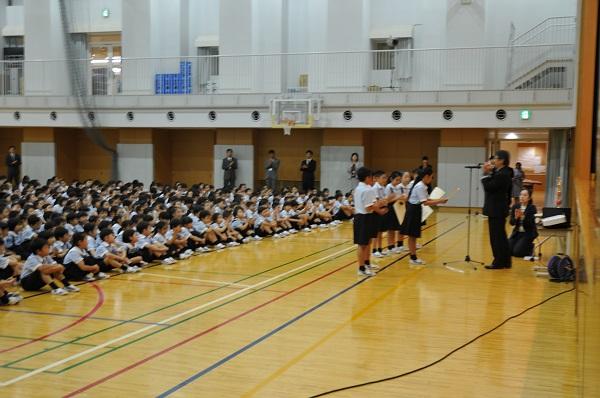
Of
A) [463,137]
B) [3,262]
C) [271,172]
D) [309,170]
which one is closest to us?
[3,262]

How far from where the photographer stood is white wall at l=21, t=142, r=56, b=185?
29.9 m

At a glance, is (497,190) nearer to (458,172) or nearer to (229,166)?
(458,172)

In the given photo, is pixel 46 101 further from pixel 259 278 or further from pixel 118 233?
pixel 259 278

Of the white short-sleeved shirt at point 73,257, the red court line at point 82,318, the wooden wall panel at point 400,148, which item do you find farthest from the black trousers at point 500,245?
the wooden wall panel at point 400,148

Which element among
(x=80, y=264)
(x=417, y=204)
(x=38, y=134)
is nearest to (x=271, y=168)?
(x=38, y=134)

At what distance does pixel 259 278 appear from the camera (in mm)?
11570

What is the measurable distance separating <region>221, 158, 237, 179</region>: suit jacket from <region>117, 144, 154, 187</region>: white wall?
3.66m

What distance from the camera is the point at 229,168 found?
2695cm

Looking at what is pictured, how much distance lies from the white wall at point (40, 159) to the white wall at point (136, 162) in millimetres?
3228

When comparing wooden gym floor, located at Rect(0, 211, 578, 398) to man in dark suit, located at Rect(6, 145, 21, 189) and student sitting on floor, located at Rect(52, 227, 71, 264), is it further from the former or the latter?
man in dark suit, located at Rect(6, 145, 21, 189)

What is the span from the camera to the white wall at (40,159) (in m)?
29.9

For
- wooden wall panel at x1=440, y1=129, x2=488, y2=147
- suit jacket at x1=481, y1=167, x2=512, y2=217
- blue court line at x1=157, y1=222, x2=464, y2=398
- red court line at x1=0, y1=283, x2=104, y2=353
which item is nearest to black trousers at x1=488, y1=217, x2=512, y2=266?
suit jacket at x1=481, y1=167, x2=512, y2=217

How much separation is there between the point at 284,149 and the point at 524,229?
17.1m

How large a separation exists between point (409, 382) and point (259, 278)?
5666 millimetres
